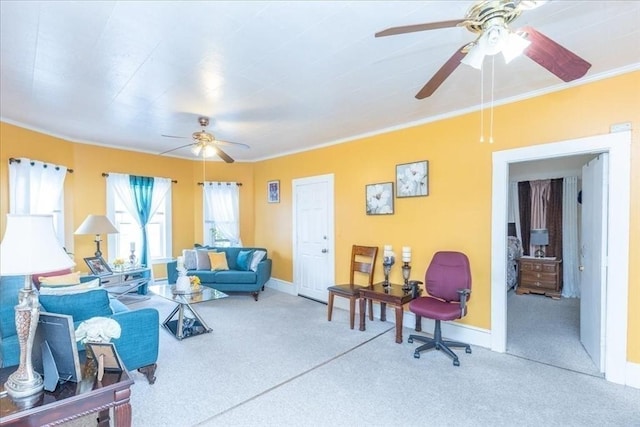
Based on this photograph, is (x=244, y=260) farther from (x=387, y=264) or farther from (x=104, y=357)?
(x=104, y=357)

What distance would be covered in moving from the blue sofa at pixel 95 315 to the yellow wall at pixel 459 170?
2.87 meters

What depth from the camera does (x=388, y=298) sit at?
3.48 meters

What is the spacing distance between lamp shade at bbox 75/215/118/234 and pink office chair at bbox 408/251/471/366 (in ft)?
14.6

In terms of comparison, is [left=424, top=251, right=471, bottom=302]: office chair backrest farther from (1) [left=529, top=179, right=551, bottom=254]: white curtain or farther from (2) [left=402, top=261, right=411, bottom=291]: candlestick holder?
(1) [left=529, top=179, right=551, bottom=254]: white curtain

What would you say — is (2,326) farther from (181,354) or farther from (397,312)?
(397,312)

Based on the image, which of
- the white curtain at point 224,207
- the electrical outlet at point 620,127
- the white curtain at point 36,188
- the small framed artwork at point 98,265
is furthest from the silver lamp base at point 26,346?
the white curtain at point 224,207

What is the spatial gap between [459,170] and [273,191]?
3558 mm

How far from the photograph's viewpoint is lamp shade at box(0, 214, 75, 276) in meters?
1.38

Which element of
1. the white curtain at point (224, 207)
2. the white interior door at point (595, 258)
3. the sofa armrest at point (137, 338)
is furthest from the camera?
the white curtain at point (224, 207)

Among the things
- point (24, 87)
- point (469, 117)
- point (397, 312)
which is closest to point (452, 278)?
point (397, 312)

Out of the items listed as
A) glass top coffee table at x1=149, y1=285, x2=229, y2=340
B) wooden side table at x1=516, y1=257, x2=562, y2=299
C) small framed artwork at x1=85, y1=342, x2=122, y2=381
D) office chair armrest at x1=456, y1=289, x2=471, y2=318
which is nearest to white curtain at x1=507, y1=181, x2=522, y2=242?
wooden side table at x1=516, y1=257, x2=562, y2=299

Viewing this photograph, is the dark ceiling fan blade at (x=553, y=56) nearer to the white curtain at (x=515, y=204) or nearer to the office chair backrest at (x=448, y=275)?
the office chair backrest at (x=448, y=275)

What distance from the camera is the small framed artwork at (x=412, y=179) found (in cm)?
379

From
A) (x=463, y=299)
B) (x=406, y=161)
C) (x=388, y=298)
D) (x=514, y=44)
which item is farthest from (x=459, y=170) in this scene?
(x=514, y=44)
